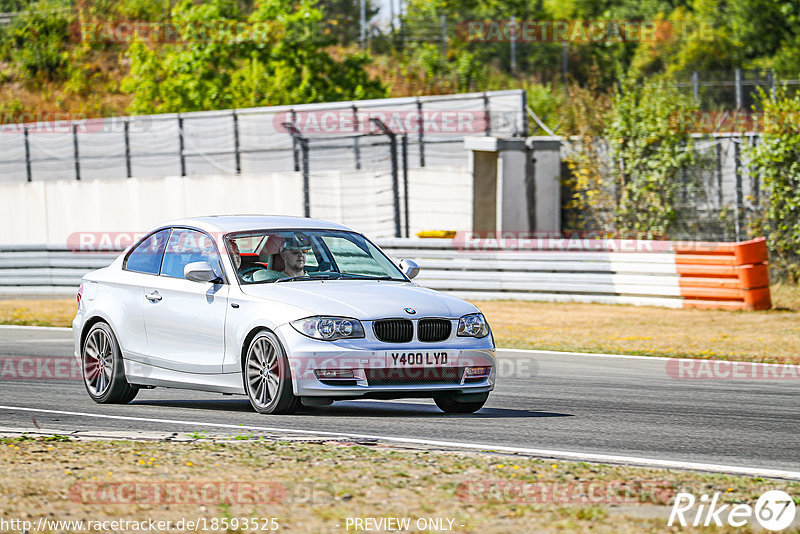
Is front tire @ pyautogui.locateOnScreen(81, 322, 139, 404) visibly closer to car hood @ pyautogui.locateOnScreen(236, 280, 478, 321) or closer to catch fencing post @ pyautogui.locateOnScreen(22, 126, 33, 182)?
car hood @ pyautogui.locateOnScreen(236, 280, 478, 321)

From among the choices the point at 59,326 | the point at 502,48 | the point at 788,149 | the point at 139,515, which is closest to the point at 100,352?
the point at 139,515

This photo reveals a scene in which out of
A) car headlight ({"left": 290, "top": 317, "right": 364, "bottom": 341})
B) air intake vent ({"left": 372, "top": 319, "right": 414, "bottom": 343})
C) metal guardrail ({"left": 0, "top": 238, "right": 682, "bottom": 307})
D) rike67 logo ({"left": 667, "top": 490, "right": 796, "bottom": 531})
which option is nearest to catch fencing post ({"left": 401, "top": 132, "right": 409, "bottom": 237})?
metal guardrail ({"left": 0, "top": 238, "right": 682, "bottom": 307})

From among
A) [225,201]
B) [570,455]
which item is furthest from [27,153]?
[570,455]

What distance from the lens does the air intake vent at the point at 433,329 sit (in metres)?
9.12

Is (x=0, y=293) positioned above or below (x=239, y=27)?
below

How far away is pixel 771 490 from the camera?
20.8ft

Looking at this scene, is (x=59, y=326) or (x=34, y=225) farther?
(x=34, y=225)

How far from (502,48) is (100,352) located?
160 ft

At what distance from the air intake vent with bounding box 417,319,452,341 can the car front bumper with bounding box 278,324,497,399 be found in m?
0.05

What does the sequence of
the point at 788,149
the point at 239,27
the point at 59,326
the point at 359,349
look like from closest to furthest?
1. the point at 359,349
2. the point at 59,326
3. the point at 788,149
4. the point at 239,27

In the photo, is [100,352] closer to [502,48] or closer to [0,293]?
[0,293]

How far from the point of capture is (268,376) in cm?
916

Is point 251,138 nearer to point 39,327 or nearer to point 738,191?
point 738,191

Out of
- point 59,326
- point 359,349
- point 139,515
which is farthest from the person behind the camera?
point 59,326
